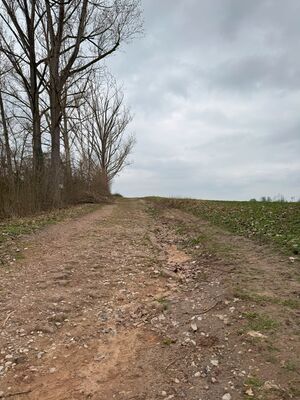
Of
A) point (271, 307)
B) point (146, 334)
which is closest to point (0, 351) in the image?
point (146, 334)

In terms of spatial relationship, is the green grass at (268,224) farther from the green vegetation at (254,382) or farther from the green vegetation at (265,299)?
the green vegetation at (254,382)

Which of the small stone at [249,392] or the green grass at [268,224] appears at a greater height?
the green grass at [268,224]

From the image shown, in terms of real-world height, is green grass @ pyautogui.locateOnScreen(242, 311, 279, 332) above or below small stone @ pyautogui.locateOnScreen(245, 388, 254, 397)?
above

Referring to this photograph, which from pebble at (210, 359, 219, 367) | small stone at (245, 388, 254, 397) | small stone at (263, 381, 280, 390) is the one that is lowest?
small stone at (245, 388, 254, 397)

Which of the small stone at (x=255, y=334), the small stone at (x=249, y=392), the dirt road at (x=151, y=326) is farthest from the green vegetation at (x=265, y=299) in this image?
the small stone at (x=249, y=392)

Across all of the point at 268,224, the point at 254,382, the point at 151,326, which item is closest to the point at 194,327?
the point at 151,326

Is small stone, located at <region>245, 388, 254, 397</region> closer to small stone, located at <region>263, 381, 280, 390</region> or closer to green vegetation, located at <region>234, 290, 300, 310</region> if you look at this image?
small stone, located at <region>263, 381, 280, 390</region>

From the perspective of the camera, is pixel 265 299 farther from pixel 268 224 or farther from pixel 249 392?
pixel 268 224

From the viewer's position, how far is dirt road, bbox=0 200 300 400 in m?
3.16

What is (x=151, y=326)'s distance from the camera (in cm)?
423

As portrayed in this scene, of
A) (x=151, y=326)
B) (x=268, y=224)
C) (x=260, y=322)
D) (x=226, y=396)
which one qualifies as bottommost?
(x=226, y=396)

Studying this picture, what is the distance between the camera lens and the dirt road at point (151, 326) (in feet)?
10.4

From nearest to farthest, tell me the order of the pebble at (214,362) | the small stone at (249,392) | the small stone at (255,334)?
the small stone at (249,392), the pebble at (214,362), the small stone at (255,334)

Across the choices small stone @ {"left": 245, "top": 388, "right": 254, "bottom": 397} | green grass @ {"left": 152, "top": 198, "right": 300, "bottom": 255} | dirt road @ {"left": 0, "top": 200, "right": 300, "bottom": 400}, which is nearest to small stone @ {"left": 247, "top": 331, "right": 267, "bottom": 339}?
dirt road @ {"left": 0, "top": 200, "right": 300, "bottom": 400}
